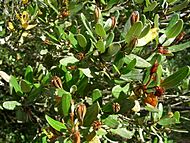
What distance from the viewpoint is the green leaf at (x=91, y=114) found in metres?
2.03

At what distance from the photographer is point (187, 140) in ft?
23.2

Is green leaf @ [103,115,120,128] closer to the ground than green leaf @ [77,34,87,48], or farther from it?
closer to the ground

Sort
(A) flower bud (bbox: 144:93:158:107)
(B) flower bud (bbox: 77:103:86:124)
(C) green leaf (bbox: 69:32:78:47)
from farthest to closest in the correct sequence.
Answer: (C) green leaf (bbox: 69:32:78:47) → (A) flower bud (bbox: 144:93:158:107) → (B) flower bud (bbox: 77:103:86:124)

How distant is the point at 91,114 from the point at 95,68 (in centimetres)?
32

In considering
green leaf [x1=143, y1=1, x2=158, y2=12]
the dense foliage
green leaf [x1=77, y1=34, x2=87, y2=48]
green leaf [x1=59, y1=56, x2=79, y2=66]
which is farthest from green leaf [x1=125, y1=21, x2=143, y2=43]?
green leaf [x1=143, y1=1, x2=158, y2=12]

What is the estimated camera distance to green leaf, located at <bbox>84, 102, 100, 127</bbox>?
6.66ft

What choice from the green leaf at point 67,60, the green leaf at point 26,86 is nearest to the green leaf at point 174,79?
the green leaf at point 67,60

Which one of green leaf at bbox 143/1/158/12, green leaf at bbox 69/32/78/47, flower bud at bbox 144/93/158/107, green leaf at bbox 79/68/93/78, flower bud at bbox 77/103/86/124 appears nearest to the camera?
flower bud at bbox 77/103/86/124

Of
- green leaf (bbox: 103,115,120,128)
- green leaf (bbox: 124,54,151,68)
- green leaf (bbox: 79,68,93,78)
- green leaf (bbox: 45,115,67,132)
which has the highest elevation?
green leaf (bbox: 124,54,151,68)

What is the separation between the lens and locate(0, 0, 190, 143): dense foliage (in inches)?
82.2

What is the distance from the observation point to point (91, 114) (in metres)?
2.04

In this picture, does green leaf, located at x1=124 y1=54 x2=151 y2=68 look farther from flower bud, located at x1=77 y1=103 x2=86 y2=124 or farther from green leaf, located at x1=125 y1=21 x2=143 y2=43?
flower bud, located at x1=77 y1=103 x2=86 y2=124

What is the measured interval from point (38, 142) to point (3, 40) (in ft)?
2.63

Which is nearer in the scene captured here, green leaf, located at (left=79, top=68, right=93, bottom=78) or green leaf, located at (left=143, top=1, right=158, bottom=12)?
green leaf, located at (left=79, top=68, right=93, bottom=78)
